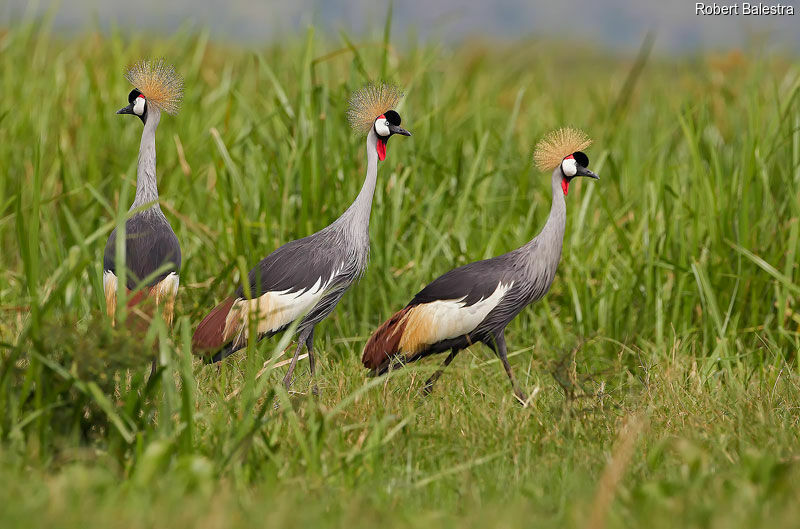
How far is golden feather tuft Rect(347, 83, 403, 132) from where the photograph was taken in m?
4.13

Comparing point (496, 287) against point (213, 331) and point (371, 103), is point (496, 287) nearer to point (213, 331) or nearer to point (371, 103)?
point (371, 103)

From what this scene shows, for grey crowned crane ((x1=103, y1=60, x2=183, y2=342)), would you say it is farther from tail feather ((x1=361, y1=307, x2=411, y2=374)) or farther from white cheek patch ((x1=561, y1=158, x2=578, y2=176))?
white cheek patch ((x1=561, y1=158, x2=578, y2=176))

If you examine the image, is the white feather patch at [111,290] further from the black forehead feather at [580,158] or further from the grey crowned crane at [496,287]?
the black forehead feather at [580,158]

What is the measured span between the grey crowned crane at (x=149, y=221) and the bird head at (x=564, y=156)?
5.69ft

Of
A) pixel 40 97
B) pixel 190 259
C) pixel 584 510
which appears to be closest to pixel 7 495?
pixel 584 510

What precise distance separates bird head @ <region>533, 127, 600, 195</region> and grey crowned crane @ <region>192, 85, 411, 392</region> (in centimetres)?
75

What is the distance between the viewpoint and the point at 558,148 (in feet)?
14.5

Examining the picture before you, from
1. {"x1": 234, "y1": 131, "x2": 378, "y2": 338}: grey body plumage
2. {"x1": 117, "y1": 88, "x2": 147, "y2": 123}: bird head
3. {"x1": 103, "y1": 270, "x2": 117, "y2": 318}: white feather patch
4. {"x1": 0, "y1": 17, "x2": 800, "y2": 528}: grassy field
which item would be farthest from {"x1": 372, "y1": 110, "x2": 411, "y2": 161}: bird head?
{"x1": 103, "y1": 270, "x2": 117, "y2": 318}: white feather patch

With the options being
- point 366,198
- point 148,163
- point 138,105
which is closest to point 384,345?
point 366,198

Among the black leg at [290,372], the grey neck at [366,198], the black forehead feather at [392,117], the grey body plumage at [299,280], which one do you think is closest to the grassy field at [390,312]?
the black leg at [290,372]

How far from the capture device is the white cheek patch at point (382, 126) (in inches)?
161

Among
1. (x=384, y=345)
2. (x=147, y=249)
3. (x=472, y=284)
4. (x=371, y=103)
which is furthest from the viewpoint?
(x=384, y=345)

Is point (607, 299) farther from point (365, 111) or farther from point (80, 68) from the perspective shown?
point (80, 68)

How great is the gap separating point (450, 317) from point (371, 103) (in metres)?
1.10
